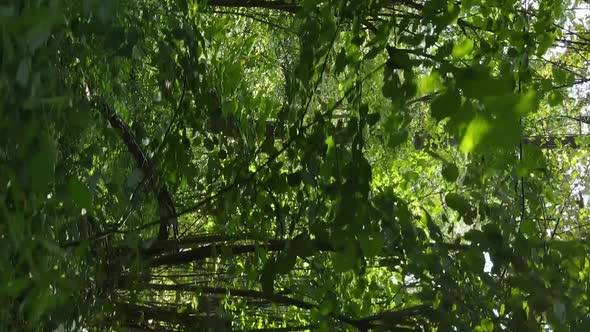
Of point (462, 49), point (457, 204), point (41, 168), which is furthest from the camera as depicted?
point (457, 204)

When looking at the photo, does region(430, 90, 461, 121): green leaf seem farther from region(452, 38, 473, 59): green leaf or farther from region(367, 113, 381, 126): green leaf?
region(367, 113, 381, 126): green leaf

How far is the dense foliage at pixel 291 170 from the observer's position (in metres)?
0.90

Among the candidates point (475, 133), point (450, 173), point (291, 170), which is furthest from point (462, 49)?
point (291, 170)

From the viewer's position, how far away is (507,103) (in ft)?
2.64

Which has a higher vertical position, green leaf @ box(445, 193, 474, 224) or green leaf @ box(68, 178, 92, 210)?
green leaf @ box(445, 193, 474, 224)

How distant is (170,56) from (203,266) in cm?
118

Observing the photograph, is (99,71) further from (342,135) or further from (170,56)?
(342,135)

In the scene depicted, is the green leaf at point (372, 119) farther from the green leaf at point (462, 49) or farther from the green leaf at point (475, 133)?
the green leaf at point (475, 133)

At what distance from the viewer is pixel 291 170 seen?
1698mm

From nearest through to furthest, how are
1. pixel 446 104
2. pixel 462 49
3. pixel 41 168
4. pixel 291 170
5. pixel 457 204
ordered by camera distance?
pixel 41 168 < pixel 446 104 < pixel 462 49 < pixel 457 204 < pixel 291 170

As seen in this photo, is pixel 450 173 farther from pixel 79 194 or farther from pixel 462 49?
pixel 79 194

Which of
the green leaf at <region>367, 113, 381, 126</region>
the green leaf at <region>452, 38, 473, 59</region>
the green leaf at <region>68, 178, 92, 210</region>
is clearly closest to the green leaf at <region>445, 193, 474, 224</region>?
the green leaf at <region>367, 113, 381, 126</region>

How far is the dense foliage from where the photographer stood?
896 millimetres

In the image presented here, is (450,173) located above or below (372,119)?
below
